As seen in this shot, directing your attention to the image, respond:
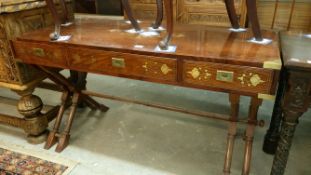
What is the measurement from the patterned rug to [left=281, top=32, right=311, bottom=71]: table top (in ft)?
4.80

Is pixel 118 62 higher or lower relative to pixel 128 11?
lower

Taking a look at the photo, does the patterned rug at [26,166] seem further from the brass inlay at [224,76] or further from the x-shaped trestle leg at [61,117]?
the brass inlay at [224,76]

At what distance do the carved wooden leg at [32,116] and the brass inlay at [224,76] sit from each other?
1325mm

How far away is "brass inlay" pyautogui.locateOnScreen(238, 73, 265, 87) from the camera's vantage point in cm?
112

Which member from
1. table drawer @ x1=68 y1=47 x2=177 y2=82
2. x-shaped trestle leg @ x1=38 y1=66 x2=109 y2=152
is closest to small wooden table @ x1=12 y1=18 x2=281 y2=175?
table drawer @ x1=68 y1=47 x2=177 y2=82

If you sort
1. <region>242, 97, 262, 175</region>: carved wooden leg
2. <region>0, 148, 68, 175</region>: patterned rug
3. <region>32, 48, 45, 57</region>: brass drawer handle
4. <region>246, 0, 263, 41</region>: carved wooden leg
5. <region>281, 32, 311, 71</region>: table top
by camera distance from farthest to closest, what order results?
<region>0, 148, 68, 175</region>: patterned rug
<region>32, 48, 45, 57</region>: brass drawer handle
<region>242, 97, 262, 175</region>: carved wooden leg
<region>246, 0, 263, 41</region>: carved wooden leg
<region>281, 32, 311, 71</region>: table top

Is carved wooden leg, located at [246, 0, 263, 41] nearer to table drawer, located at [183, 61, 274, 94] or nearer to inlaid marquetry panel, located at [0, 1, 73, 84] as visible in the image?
table drawer, located at [183, 61, 274, 94]

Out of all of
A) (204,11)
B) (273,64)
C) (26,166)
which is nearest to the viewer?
(273,64)

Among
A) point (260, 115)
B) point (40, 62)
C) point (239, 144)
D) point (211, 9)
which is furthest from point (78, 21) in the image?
point (260, 115)

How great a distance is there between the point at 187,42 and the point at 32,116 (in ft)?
4.10

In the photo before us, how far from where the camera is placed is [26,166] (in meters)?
1.73

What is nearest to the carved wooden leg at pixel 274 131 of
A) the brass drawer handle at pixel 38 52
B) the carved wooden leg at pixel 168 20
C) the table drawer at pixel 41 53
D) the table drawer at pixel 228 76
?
the table drawer at pixel 228 76

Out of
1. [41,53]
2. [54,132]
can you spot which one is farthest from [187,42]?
[54,132]

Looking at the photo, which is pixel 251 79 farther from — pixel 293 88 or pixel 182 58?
pixel 182 58
